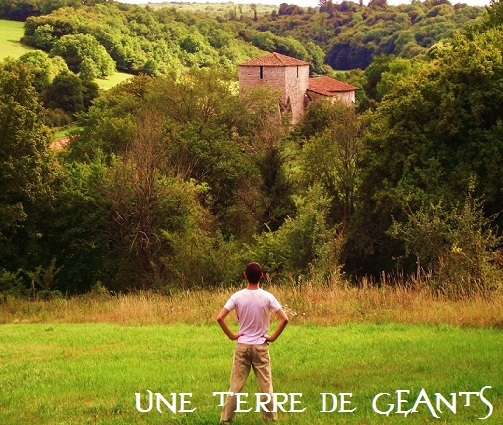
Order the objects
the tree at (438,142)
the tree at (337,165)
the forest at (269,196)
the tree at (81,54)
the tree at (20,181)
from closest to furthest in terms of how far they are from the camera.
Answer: the forest at (269,196) → the tree at (438,142) → the tree at (20,181) → the tree at (337,165) → the tree at (81,54)

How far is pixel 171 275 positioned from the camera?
28328 millimetres

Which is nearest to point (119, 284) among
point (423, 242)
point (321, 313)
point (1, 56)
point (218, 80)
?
point (423, 242)

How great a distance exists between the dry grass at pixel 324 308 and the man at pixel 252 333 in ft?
18.6

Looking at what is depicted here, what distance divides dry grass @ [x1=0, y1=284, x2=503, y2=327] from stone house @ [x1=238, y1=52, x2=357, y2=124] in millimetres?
61363

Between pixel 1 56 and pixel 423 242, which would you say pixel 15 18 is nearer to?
pixel 1 56

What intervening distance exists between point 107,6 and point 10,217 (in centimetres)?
13424

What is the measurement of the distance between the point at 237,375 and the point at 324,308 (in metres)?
7.62

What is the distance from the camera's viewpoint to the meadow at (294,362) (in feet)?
28.4

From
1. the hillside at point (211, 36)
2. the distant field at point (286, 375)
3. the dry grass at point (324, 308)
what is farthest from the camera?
the hillside at point (211, 36)

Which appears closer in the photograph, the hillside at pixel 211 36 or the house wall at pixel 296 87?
the house wall at pixel 296 87

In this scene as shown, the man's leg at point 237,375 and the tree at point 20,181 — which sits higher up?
the man's leg at point 237,375

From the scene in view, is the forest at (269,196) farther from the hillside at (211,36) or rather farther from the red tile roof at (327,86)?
the hillside at (211,36)

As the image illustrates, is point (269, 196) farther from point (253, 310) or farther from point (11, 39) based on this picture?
point (11, 39)

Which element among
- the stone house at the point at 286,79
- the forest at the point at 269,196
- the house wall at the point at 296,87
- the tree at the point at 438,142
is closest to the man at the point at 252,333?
the forest at the point at 269,196
